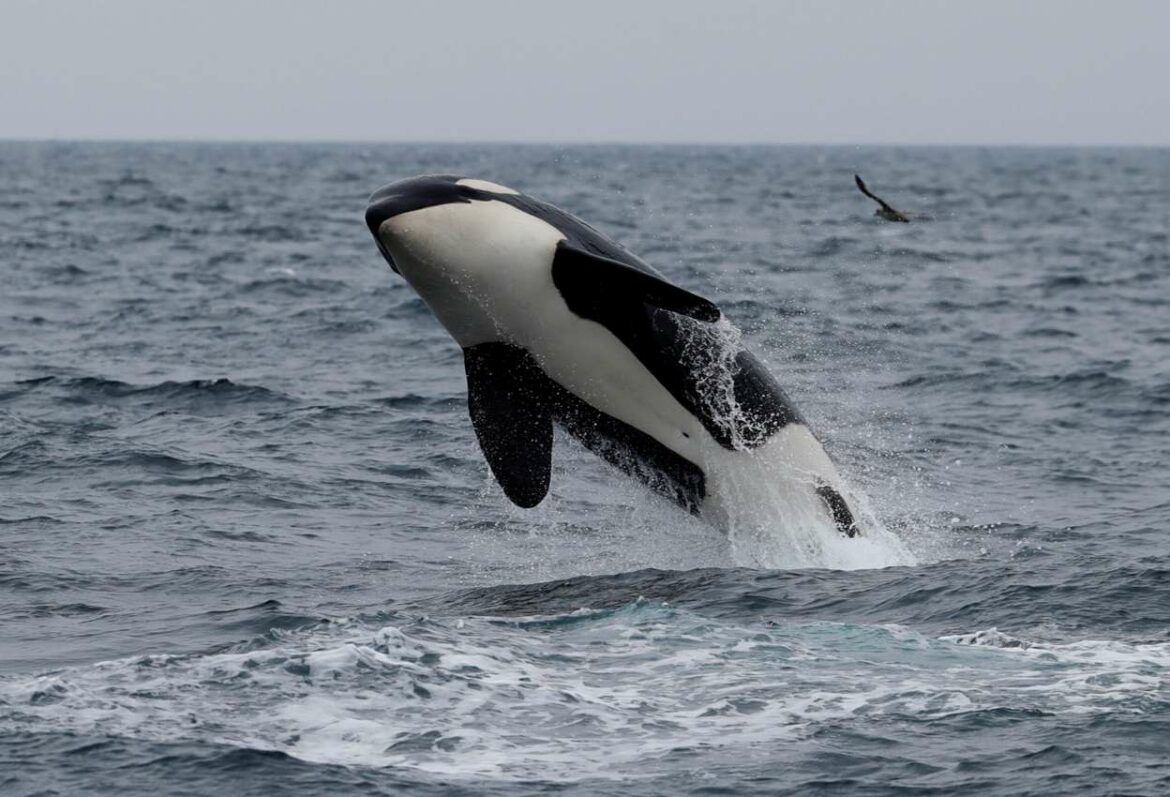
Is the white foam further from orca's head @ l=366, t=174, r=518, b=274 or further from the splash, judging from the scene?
orca's head @ l=366, t=174, r=518, b=274

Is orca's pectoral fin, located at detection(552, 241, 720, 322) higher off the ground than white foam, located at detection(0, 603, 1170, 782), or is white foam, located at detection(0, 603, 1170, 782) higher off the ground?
orca's pectoral fin, located at detection(552, 241, 720, 322)

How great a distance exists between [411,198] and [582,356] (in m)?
1.73

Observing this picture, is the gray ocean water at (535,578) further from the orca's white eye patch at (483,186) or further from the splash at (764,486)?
the orca's white eye patch at (483,186)

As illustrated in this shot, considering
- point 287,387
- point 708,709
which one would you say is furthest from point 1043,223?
point 708,709

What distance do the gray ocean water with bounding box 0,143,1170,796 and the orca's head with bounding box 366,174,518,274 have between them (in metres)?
2.71

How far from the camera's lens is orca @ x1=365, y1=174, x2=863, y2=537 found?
12250 millimetres

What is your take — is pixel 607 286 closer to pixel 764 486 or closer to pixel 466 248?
pixel 466 248

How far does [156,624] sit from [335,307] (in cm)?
2142

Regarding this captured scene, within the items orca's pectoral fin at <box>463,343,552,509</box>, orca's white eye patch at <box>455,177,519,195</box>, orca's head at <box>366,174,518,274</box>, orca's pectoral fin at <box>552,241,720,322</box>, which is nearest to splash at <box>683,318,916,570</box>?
orca's pectoral fin at <box>552,241,720,322</box>

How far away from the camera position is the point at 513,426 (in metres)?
13.0

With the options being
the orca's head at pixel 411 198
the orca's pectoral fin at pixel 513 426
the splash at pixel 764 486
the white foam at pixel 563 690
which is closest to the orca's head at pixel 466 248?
the orca's head at pixel 411 198

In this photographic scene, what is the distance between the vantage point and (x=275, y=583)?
1355 centimetres

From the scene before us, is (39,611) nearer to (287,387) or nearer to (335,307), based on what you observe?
(287,387)

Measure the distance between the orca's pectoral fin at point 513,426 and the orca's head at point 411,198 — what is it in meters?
1.11
